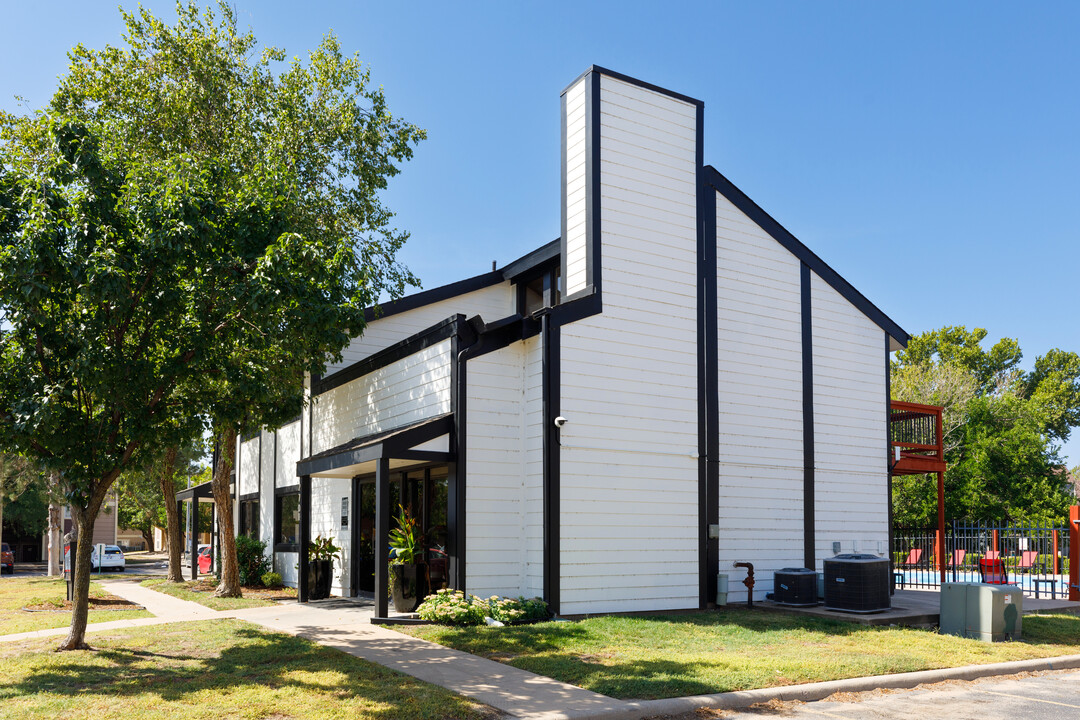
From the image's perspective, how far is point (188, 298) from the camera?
11.9 meters

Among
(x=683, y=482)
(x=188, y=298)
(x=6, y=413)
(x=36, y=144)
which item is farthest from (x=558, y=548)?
(x=36, y=144)

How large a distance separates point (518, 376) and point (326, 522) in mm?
7426

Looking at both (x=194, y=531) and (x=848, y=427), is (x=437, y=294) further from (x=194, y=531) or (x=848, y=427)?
(x=194, y=531)

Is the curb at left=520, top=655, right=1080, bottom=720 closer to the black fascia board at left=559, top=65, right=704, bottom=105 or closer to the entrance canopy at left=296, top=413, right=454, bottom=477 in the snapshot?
the entrance canopy at left=296, top=413, right=454, bottom=477

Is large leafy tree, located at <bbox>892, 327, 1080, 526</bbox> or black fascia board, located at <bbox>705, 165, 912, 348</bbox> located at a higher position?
black fascia board, located at <bbox>705, 165, 912, 348</bbox>

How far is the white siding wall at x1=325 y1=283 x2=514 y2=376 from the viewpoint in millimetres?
20469

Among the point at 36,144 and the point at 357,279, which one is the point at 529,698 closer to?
the point at 357,279

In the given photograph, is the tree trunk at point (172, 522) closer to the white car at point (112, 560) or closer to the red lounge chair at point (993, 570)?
the white car at point (112, 560)

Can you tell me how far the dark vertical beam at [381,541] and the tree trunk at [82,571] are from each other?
3.81 m

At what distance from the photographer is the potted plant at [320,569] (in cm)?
1753

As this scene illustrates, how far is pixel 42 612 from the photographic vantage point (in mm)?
17469

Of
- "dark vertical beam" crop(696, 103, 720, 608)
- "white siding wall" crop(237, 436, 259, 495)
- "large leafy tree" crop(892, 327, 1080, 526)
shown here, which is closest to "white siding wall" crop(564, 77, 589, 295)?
"dark vertical beam" crop(696, 103, 720, 608)

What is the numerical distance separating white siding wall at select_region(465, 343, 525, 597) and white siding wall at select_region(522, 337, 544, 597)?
0.13 metres

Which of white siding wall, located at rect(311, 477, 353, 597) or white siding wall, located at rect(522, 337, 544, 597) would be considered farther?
white siding wall, located at rect(311, 477, 353, 597)
